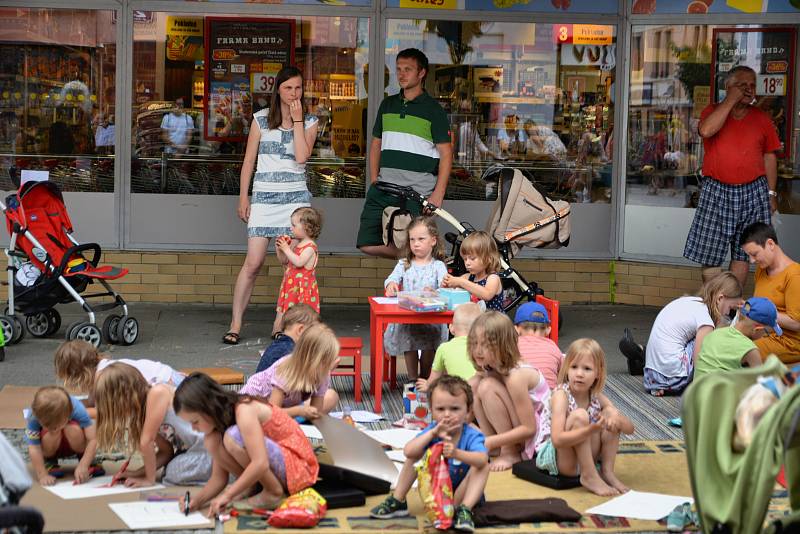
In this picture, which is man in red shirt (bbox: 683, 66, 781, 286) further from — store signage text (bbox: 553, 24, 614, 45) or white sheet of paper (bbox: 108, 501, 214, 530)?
white sheet of paper (bbox: 108, 501, 214, 530)

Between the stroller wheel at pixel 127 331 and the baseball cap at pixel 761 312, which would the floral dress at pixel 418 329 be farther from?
the stroller wheel at pixel 127 331

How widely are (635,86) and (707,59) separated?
669mm

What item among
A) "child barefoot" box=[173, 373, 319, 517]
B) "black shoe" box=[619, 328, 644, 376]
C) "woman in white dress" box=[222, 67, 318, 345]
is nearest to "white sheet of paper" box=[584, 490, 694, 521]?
"child barefoot" box=[173, 373, 319, 517]

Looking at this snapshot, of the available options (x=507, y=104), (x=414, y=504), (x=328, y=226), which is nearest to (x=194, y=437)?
(x=414, y=504)

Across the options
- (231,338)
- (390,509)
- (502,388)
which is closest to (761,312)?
(502,388)

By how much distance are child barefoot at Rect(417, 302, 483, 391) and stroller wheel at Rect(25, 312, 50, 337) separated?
357 centimetres

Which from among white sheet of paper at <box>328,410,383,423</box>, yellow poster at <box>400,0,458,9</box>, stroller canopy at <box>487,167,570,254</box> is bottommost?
white sheet of paper at <box>328,410,383,423</box>

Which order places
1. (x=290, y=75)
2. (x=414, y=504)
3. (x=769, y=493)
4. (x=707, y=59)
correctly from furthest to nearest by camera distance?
1. (x=707, y=59)
2. (x=290, y=75)
3. (x=414, y=504)
4. (x=769, y=493)

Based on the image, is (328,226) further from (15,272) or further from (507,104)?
(15,272)

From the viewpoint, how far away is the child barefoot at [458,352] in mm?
6836

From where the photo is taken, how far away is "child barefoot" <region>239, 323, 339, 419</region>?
6.37 meters

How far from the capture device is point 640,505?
5902 mm

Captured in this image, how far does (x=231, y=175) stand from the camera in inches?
437

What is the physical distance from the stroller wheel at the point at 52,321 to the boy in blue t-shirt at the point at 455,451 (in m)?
4.65
